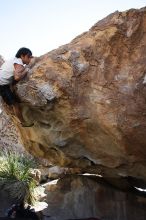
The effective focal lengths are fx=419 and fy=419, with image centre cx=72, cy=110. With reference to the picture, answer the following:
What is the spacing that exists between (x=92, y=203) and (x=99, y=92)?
10.5 feet

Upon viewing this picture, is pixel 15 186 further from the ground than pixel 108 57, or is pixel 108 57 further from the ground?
pixel 108 57

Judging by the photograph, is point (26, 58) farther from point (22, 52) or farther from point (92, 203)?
point (92, 203)

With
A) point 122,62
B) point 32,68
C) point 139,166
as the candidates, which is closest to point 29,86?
point 32,68

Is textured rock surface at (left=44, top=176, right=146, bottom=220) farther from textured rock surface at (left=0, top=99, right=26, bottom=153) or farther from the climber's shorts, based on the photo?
textured rock surface at (left=0, top=99, right=26, bottom=153)

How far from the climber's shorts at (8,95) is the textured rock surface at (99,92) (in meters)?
0.23

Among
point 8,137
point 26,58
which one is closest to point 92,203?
point 26,58

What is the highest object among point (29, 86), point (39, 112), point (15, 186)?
point (29, 86)

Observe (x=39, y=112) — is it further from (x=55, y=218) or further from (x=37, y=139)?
(x=55, y=218)

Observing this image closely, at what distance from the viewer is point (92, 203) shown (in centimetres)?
990

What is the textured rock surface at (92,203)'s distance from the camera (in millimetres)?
9719

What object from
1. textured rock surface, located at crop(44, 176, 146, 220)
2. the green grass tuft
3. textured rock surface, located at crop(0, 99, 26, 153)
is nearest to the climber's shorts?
textured rock surface, located at crop(44, 176, 146, 220)

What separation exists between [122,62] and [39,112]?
203 cm

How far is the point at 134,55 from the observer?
775cm

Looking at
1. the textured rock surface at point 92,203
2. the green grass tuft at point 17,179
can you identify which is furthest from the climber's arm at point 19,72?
the green grass tuft at point 17,179
